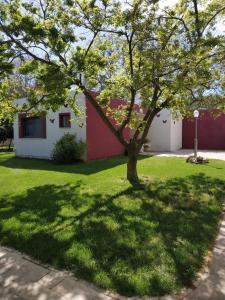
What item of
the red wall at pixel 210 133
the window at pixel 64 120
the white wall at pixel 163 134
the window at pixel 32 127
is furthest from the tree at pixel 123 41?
the red wall at pixel 210 133

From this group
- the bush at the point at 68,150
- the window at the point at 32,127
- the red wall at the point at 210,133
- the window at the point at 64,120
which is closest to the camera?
the bush at the point at 68,150

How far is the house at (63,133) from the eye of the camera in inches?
550

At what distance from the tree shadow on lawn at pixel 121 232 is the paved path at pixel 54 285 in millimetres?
149

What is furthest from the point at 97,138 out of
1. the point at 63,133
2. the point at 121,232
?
the point at 121,232

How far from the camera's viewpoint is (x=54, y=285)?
3355 mm

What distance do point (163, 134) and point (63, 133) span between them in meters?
8.62

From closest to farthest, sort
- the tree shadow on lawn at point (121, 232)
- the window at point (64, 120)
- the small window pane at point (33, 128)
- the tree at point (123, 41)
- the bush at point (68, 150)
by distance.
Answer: the tree shadow on lawn at point (121, 232), the tree at point (123, 41), the bush at point (68, 150), the window at point (64, 120), the small window pane at point (33, 128)

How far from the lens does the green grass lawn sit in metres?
3.65

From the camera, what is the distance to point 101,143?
49.5 ft

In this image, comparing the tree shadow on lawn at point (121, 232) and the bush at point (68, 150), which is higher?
the bush at point (68, 150)

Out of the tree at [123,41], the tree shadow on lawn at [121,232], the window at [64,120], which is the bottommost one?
the tree shadow on lawn at [121,232]

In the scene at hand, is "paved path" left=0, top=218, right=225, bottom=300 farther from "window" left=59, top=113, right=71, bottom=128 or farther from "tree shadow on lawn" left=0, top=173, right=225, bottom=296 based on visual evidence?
"window" left=59, top=113, right=71, bottom=128

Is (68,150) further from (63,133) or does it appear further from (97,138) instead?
(97,138)

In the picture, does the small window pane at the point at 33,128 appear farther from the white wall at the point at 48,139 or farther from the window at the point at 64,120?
the window at the point at 64,120
